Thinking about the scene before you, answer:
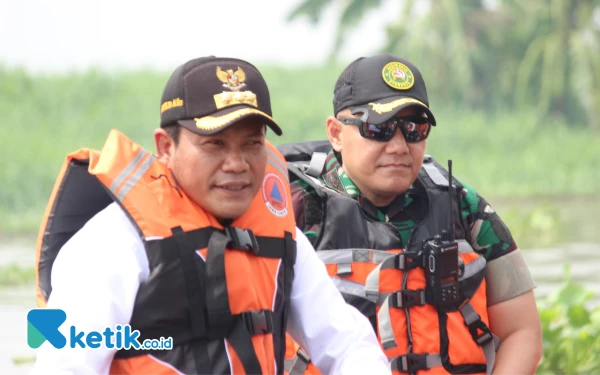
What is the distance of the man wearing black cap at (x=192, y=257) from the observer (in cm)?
220

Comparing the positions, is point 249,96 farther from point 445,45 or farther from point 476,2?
point 476,2

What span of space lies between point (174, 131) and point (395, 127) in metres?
1.06

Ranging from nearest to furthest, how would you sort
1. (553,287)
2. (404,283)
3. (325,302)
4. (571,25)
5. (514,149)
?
(325,302) < (404,283) < (553,287) < (514,149) < (571,25)

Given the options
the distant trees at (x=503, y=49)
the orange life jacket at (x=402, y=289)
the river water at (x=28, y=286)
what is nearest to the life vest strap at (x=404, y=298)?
the orange life jacket at (x=402, y=289)

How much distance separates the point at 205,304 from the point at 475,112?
19.4 metres

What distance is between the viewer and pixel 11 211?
13.6 m

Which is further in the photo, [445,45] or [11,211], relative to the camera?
[445,45]

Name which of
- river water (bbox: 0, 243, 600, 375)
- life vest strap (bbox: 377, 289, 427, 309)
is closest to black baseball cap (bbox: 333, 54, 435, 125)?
life vest strap (bbox: 377, 289, 427, 309)

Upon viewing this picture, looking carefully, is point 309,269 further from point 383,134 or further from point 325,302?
point 383,134

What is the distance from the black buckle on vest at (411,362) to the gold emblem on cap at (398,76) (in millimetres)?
867

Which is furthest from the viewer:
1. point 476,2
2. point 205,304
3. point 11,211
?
point 476,2

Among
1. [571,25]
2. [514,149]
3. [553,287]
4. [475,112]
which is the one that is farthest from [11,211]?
[571,25]

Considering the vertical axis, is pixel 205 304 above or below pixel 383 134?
below

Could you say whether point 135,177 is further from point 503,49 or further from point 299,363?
point 503,49
